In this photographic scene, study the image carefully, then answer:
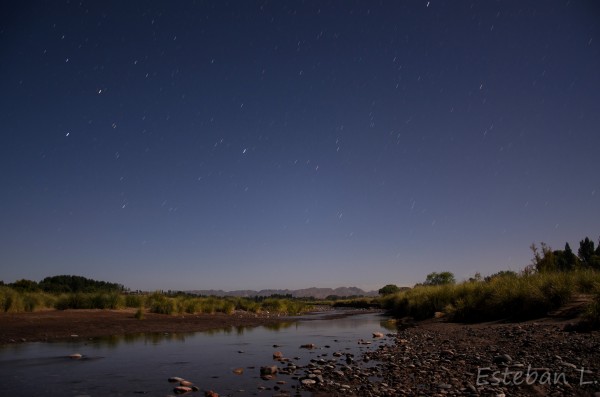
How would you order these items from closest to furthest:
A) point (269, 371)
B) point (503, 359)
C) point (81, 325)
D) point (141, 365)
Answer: point (503, 359)
point (269, 371)
point (141, 365)
point (81, 325)

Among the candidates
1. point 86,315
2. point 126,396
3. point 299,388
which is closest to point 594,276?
point 299,388

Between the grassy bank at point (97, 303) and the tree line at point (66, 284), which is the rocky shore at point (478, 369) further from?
the tree line at point (66, 284)

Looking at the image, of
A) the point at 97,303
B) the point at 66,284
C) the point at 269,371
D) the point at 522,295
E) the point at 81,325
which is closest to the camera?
the point at 269,371

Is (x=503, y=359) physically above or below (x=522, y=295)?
below

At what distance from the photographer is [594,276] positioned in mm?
16344

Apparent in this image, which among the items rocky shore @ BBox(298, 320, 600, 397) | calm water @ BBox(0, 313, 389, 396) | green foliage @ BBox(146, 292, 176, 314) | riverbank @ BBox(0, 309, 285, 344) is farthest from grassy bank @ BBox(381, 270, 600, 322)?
green foliage @ BBox(146, 292, 176, 314)

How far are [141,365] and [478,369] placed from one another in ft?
29.1

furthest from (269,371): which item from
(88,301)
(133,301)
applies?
(133,301)

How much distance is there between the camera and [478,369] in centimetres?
836

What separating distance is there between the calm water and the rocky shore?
49.9 inches

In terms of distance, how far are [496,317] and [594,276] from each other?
455 centimetres

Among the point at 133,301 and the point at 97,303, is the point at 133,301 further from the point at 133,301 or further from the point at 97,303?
the point at 97,303

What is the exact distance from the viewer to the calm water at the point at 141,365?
8.16 m

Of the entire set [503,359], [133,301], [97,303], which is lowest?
[503,359]
